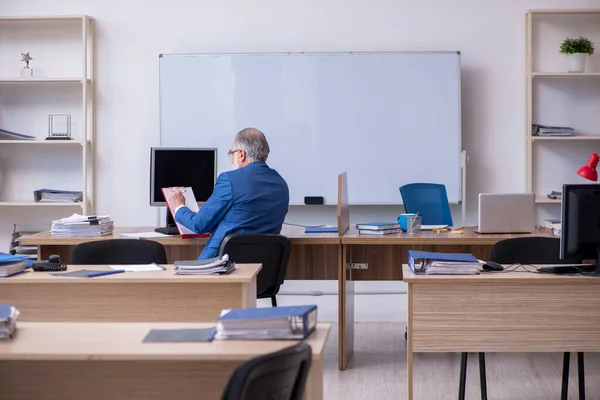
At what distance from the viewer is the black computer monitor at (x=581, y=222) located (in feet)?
11.6

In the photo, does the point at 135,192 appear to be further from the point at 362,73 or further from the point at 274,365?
the point at 274,365

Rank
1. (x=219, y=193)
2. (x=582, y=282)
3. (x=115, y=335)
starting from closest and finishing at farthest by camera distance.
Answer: (x=115, y=335)
(x=582, y=282)
(x=219, y=193)

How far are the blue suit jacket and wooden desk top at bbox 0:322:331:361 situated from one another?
6.91 ft

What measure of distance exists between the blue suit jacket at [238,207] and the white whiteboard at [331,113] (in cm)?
172

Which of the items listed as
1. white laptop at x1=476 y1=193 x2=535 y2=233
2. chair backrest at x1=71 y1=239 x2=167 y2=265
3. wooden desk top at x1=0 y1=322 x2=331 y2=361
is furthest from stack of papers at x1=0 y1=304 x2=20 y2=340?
white laptop at x1=476 y1=193 x2=535 y2=233

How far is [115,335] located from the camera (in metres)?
2.34

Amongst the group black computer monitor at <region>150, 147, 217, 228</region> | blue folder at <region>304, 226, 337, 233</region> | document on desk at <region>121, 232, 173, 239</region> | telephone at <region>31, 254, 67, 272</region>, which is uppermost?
black computer monitor at <region>150, 147, 217, 228</region>

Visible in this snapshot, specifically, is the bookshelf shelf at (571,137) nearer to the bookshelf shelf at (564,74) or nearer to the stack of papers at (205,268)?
the bookshelf shelf at (564,74)

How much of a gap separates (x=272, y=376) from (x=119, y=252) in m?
2.48

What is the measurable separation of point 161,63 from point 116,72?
0.40 meters

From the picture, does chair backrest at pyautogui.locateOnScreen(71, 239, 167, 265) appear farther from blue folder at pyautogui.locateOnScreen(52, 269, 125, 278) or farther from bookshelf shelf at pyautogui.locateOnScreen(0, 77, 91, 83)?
bookshelf shelf at pyautogui.locateOnScreen(0, 77, 91, 83)

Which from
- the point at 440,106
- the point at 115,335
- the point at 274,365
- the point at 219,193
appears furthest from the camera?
the point at 440,106

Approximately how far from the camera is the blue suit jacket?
4527mm

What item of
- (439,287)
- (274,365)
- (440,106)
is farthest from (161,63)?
(274,365)
